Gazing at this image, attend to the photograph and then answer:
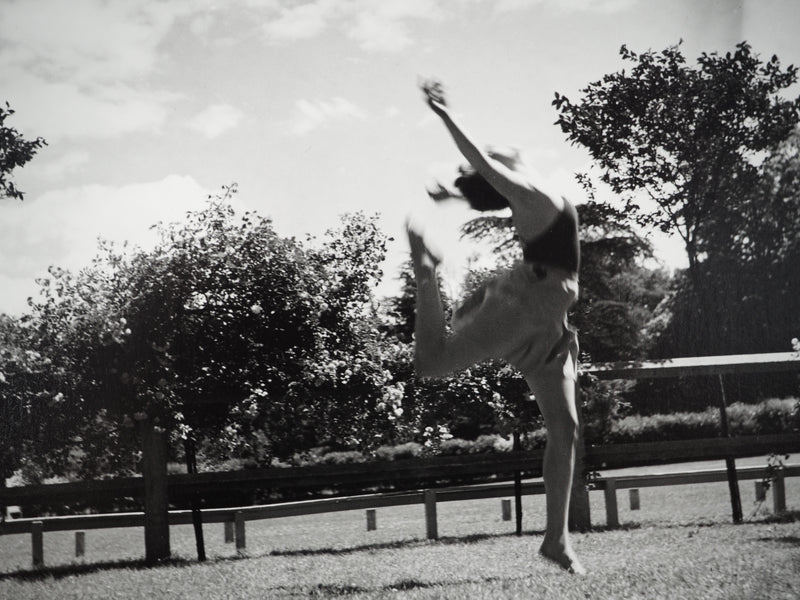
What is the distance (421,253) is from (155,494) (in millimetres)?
5383

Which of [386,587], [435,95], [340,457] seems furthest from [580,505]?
[340,457]

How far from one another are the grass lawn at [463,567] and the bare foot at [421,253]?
60.6 inches

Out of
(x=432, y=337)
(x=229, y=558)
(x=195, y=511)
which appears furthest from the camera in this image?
(x=195, y=511)

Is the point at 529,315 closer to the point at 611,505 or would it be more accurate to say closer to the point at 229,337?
the point at 229,337

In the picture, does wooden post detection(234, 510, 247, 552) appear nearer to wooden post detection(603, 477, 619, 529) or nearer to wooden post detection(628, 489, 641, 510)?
wooden post detection(603, 477, 619, 529)

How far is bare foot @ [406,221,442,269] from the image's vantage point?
12.6 feet

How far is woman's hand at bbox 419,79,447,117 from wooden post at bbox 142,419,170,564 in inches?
207

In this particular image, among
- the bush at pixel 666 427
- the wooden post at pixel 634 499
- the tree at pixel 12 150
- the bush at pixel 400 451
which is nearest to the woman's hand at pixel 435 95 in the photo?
the tree at pixel 12 150

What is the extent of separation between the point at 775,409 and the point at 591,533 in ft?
45.9

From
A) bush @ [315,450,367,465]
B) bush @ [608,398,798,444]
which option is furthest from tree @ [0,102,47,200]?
bush @ [608,398,798,444]

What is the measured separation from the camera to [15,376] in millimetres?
7102

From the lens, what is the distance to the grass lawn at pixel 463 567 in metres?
3.37

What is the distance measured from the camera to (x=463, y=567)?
5113 mm

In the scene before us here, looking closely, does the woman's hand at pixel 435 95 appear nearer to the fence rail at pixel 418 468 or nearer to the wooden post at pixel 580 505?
the wooden post at pixel 580 505
